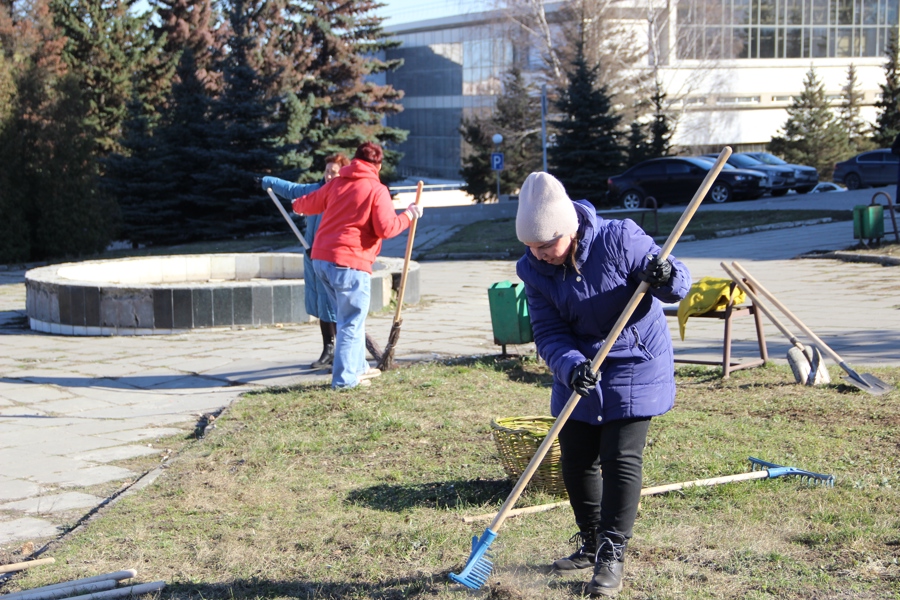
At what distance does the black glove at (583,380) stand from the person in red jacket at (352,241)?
3.86m

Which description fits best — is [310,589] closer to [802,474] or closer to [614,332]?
[614,332]

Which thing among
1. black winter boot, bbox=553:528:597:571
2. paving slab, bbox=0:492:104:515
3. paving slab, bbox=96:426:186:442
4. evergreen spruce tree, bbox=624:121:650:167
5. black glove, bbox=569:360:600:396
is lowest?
paving slab, bbox=0:492:104:515

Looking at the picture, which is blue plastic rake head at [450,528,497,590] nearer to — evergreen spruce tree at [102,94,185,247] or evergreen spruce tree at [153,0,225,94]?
evergreen spruce tree at [102,94,185,247]

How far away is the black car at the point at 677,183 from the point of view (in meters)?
26.1

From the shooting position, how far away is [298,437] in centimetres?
611

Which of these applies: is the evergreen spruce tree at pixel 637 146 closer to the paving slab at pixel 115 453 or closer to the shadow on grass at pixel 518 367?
the shadow on grass at pixel 518 367

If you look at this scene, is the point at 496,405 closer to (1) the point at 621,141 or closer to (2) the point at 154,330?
(2) the point at 154,330

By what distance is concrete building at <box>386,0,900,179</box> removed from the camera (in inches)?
1661

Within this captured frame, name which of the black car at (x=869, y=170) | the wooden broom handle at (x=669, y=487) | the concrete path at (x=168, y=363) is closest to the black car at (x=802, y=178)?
the black car at (x=869, y=170)

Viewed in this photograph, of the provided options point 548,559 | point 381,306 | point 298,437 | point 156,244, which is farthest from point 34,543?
point 156,244

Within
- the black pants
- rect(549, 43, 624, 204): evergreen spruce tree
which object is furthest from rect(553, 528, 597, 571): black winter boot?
rect(549, 43, 624, 204): evergreen spruce tree

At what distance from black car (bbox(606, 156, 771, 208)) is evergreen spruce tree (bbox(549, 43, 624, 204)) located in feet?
7.24

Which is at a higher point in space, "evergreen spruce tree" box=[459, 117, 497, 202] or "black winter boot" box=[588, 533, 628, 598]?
"evergreen spruce tree" box=[459, 117, 497, 202]

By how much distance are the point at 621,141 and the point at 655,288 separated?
30.7 meters
